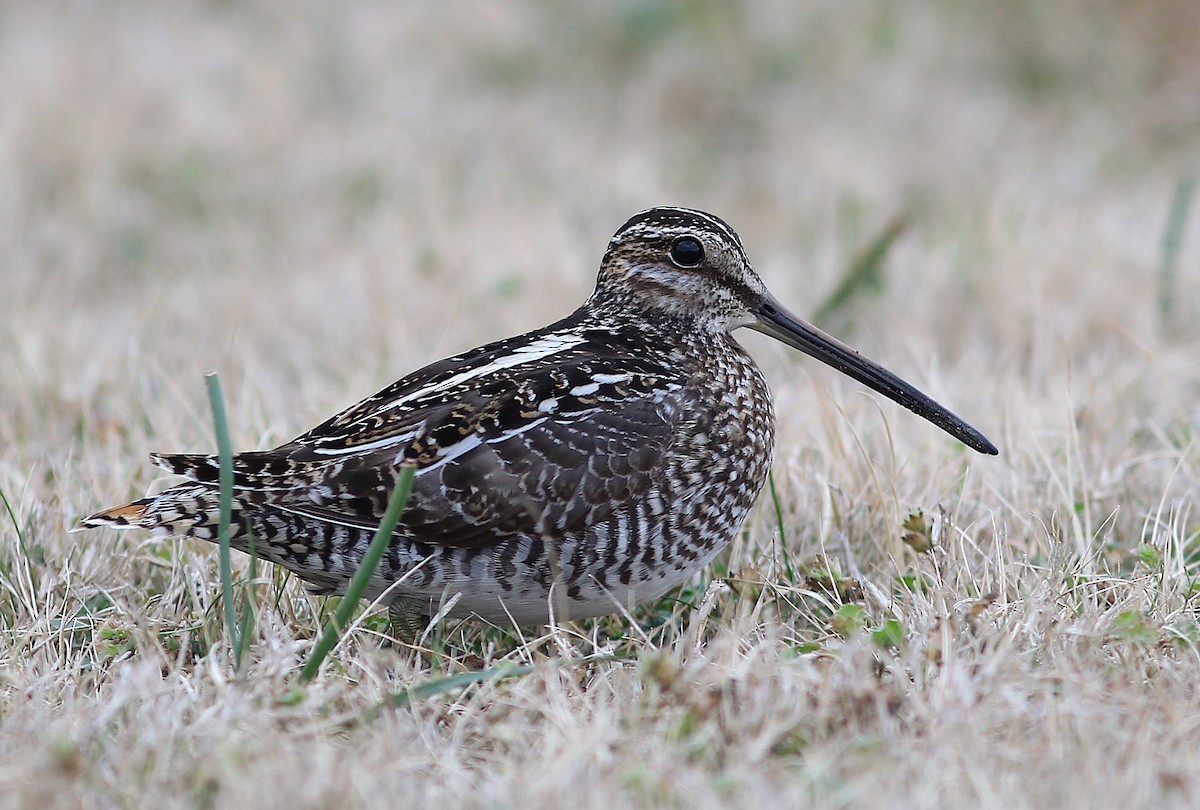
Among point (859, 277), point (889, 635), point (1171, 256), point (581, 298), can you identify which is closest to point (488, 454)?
point (889, 635)

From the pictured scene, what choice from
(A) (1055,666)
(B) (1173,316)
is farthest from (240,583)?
(B) (1173,316)

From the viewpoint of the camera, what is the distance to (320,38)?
9.22 meters

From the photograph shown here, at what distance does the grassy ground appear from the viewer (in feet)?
9.05

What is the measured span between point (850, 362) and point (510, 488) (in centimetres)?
112

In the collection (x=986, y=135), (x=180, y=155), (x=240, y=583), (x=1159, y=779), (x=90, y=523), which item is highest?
(x=180, y=155)

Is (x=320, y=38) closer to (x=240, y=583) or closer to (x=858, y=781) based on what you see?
(x=240, y=583)

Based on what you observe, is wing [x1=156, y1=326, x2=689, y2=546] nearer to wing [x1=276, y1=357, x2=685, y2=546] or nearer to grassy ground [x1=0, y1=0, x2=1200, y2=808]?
wing [x1=276, y1=357, x2=685, y2=546]

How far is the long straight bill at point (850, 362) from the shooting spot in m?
3.88

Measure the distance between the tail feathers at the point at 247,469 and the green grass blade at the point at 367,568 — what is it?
44 cm

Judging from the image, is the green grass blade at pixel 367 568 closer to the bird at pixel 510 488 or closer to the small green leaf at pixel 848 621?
the bird at pixel 510 488

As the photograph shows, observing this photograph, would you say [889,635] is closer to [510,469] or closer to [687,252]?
[510,469]

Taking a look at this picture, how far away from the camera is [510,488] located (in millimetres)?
3330

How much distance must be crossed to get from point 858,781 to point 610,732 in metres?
0.46

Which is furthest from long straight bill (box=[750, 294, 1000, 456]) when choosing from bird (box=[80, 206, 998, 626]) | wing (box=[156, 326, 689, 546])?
wing (box=[156, 326, 689, 546])
